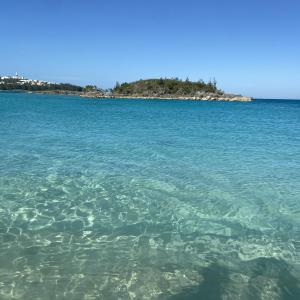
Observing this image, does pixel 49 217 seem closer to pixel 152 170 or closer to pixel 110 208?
pixel 110 208

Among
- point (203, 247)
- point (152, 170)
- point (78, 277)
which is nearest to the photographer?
point (78, 277)

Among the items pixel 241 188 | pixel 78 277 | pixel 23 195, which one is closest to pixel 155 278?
pixel 78 277

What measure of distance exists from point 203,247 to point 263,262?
1.51m

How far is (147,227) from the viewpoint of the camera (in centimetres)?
1068

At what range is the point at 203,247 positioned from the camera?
9.49 meters

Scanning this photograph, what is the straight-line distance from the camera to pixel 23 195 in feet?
42.8

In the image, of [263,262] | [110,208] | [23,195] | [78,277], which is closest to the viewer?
[78,277]

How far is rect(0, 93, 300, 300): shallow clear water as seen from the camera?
7617 mm

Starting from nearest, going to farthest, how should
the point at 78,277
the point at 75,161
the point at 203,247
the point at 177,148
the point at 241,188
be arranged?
the point at 78,277, the point at 203,247, the point at 241,188, the point at 75,161, the point at 177,148

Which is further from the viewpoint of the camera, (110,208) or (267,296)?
(110,208)

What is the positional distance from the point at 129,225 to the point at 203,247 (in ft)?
7.76

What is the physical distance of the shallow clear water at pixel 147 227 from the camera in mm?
7617

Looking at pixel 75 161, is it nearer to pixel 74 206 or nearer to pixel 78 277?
pixel 74 206

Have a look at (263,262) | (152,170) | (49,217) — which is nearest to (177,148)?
(152,170)
